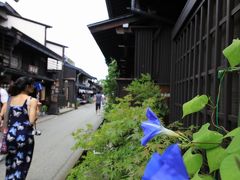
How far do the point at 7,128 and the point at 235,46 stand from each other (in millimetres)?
4759

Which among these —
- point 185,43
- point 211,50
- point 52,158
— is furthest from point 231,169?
point 52,158

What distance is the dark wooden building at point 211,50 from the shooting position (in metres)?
2.54

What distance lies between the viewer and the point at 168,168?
26.4 inches

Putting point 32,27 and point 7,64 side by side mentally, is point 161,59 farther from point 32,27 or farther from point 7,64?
point 32,27

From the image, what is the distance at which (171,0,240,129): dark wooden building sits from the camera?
2545 mm

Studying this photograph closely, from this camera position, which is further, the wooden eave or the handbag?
the wooden eave

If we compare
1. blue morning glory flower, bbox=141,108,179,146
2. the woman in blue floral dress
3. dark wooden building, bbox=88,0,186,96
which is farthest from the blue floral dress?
blue morning glory flower, bbox=141,108,179,146

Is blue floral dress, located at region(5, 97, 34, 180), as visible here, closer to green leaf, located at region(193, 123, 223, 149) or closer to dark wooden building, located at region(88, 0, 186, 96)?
dark wooden building, located at region(88, 0, 186, 96)

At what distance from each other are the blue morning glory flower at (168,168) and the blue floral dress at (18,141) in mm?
4825

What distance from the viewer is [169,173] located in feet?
2.19

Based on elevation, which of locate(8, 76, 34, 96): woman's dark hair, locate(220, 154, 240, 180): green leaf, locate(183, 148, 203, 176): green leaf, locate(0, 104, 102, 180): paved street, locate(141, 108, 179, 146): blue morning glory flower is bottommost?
locate(0, 104, 102, 180): paved street

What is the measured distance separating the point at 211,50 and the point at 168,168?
286 centimetres

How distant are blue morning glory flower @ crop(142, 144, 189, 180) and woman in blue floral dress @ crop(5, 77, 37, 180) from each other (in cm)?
481

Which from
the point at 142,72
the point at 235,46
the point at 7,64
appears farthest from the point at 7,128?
the point at 7,64
